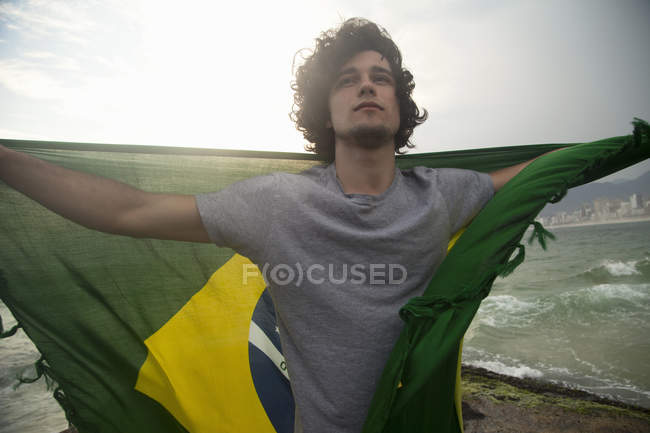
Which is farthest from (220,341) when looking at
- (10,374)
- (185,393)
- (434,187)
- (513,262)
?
(10,374)

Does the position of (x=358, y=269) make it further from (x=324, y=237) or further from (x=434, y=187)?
(x=434, y=187)

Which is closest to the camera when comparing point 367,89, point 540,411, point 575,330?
point 367,89

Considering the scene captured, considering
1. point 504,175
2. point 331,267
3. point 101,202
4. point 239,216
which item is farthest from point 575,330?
point 101,202

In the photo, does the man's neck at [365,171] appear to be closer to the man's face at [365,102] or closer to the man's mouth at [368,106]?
the man's face at [365,102]

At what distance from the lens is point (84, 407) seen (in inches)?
53.8

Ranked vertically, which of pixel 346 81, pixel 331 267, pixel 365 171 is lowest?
pixel 331 267

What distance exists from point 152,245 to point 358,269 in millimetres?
956

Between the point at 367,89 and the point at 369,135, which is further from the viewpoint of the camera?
the point at 367,89

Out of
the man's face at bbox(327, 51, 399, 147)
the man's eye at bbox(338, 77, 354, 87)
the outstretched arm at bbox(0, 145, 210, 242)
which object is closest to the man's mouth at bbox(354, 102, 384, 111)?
the man's face at bbox(327, 51, 399, 147)

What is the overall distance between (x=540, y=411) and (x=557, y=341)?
20.2 feet

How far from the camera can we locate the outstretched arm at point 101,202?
99 cm

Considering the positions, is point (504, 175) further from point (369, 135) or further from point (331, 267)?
point (331, 267)

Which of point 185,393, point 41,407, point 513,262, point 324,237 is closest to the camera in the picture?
point 513,262

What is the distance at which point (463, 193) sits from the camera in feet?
4.47
